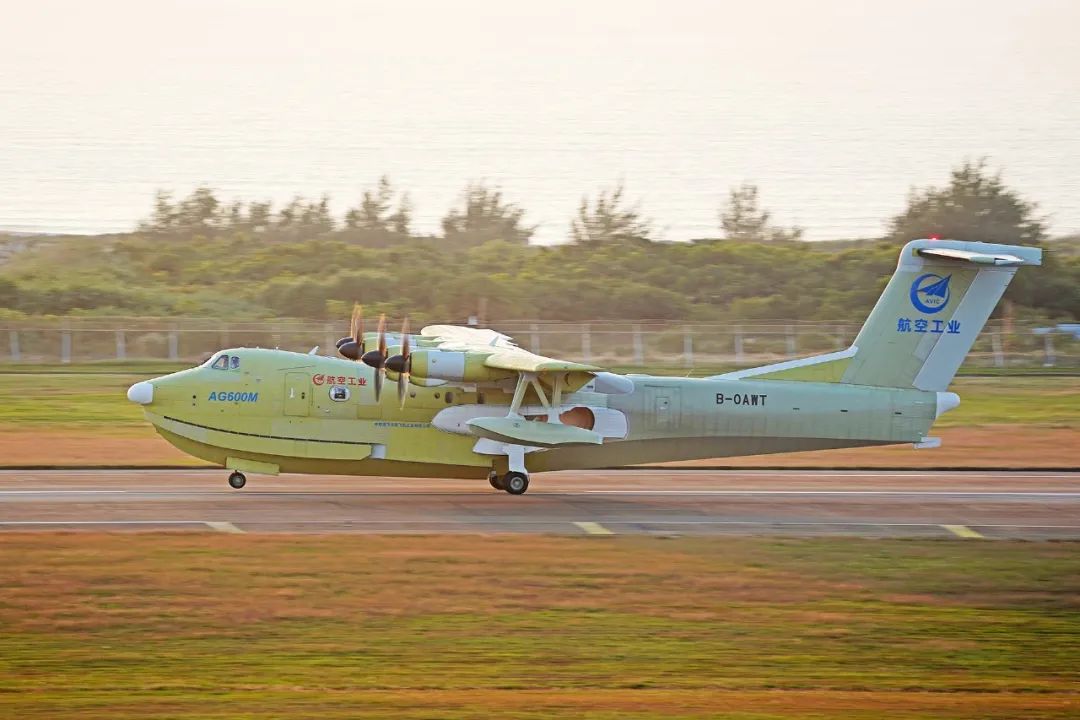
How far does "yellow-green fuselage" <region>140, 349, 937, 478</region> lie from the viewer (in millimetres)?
23703

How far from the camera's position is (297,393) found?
2389 centimetres

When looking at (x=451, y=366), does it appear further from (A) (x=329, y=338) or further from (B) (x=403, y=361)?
(A) (x=329, y=338)

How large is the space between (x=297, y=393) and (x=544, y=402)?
15.2ft

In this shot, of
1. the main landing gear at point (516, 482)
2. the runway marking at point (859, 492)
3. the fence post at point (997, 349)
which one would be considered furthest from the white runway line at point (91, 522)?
the fence post at point (997, 349)

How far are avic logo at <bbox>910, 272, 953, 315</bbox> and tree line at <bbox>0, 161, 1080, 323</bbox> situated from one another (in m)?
31.4

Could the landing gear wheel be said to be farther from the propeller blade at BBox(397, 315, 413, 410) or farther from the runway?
the propeller blade at BBox(397, 315, 413, 410)

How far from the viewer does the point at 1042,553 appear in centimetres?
2003

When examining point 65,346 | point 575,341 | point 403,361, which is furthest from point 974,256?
point 65,346

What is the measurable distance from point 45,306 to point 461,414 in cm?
3668

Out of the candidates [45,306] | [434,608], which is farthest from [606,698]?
[45,306]

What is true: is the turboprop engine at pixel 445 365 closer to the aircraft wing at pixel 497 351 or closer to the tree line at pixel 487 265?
the aircraft wing at pixel 497 351

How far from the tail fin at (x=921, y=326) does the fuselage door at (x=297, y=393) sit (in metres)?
8.33

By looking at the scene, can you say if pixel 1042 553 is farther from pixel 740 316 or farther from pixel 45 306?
pixel 45 306

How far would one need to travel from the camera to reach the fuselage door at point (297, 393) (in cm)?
2381
